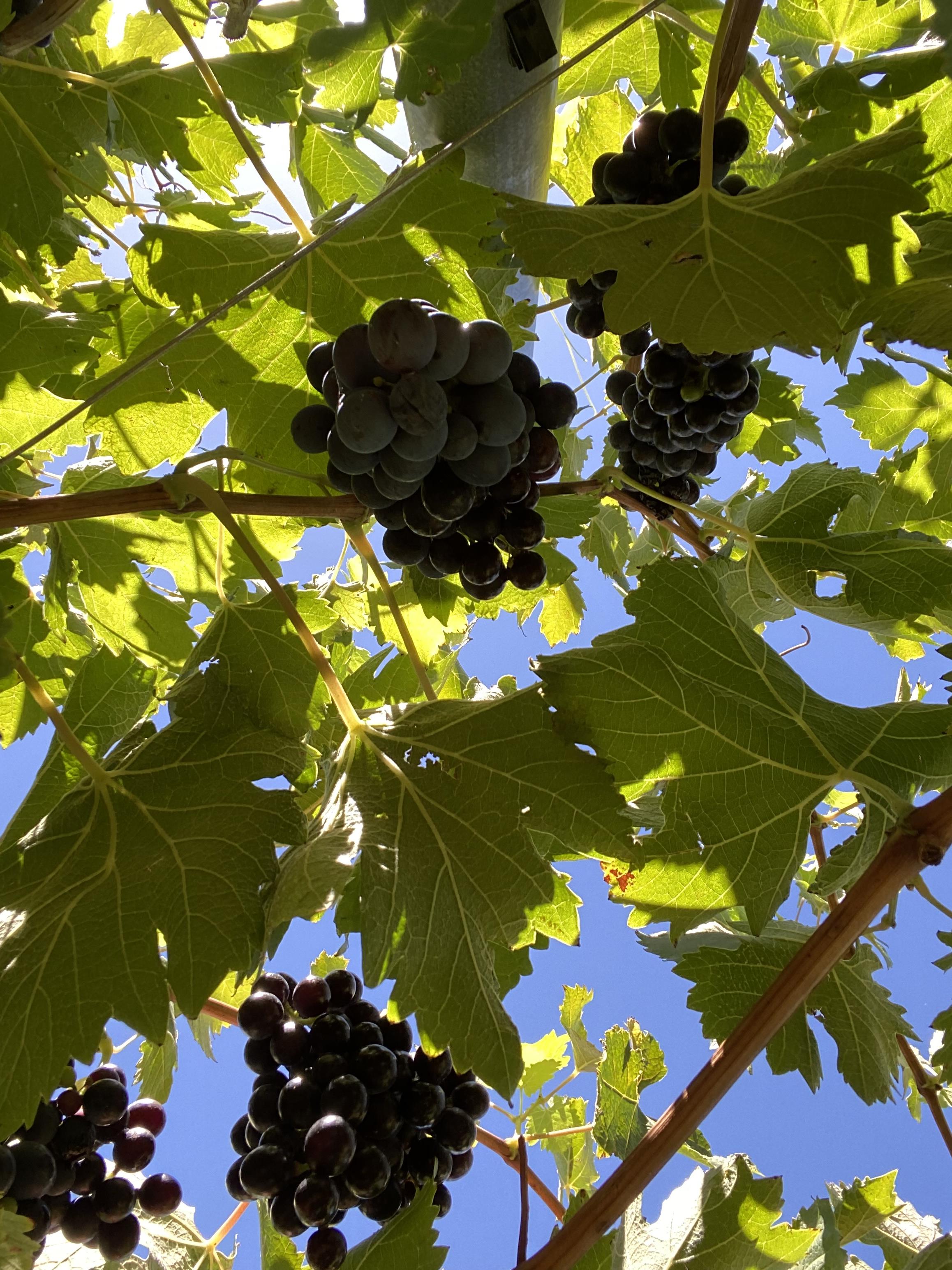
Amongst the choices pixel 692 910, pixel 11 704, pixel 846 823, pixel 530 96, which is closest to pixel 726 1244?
pixel 692 910

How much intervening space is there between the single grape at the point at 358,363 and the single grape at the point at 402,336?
25mm

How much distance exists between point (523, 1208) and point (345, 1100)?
22cm

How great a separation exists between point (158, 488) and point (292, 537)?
21.7 inches

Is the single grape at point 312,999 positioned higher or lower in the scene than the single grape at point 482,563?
lower

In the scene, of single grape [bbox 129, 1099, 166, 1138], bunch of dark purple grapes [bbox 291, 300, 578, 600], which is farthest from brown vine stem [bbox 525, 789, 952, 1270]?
single grape [bbox 129, 1099, 166, 1138]

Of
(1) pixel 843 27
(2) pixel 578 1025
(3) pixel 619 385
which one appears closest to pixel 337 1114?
(2) pixel 578 1025

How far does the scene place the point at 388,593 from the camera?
4.23 ft

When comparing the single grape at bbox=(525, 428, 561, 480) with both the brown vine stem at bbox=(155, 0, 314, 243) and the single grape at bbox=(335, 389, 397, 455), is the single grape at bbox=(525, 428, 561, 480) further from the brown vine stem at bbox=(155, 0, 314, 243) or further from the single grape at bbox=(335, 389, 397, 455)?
the brown vine stem at bbox=(155, 0, 314, 243)

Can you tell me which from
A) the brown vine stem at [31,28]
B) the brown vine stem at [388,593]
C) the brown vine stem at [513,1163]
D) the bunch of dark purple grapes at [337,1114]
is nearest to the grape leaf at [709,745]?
the brown vine stem at [388,593]

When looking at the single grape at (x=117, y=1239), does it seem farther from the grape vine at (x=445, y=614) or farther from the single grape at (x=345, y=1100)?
the single grape at (x=345, y=1100)

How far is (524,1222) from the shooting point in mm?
1008

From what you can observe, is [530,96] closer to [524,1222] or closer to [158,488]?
[158,488]

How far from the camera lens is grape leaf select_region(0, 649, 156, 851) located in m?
1.35

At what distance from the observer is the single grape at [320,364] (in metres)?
1.06
